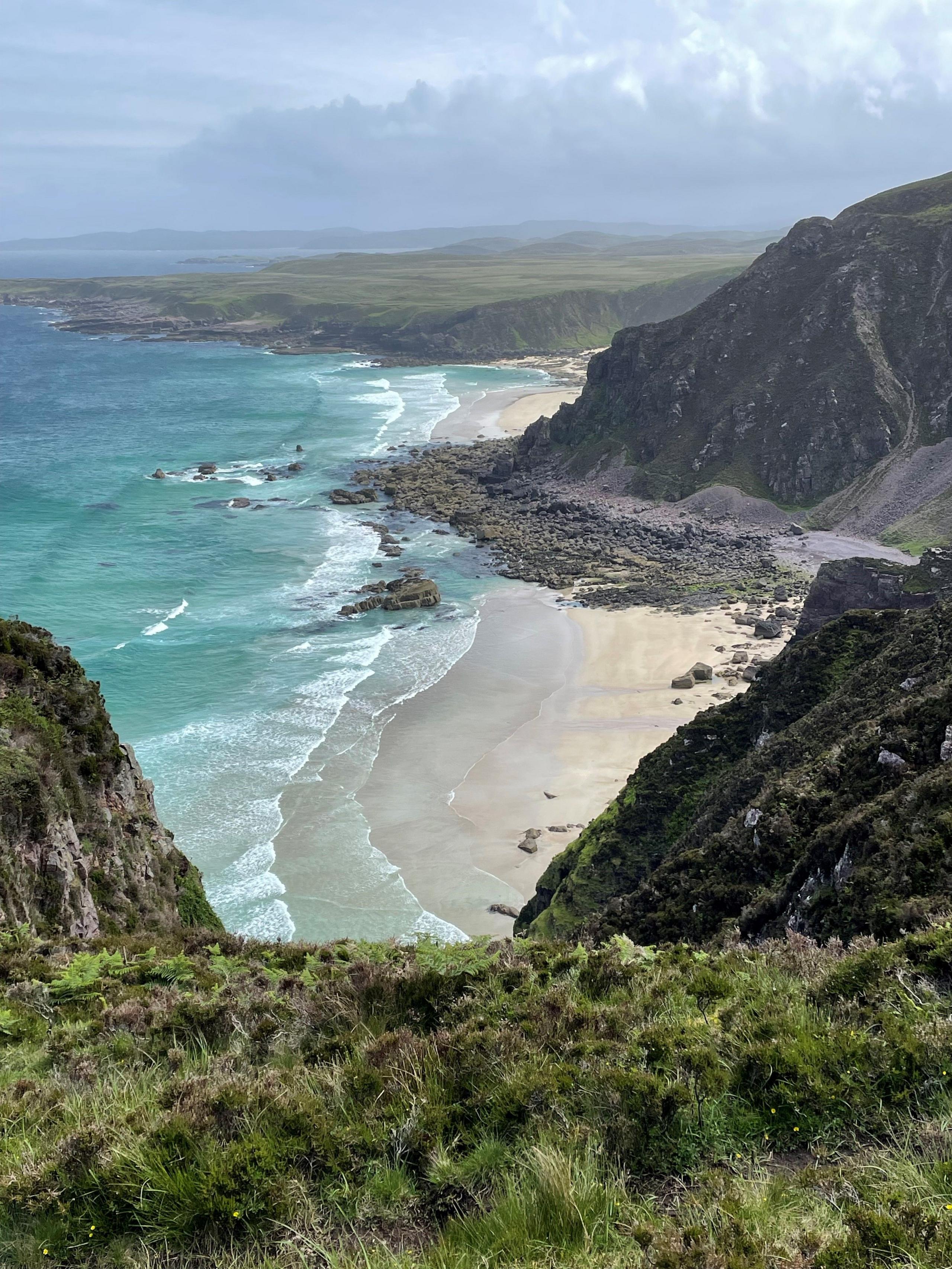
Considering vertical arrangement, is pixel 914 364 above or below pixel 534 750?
above

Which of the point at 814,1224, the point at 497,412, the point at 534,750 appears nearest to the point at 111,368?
the point at 497,412

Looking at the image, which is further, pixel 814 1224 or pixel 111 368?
pixel 111 368

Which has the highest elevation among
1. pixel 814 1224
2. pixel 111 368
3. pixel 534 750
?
pixel 111 368

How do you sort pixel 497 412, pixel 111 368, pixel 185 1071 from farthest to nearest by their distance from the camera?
pixel 111 368 → pixel 497 412 → pixel 185 1071

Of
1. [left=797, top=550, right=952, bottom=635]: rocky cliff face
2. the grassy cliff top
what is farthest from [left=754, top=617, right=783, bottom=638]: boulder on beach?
the grassy cliff top

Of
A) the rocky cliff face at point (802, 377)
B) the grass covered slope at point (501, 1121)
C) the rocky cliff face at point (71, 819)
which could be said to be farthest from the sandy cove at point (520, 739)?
the rocky cliff face at point (802, 377)

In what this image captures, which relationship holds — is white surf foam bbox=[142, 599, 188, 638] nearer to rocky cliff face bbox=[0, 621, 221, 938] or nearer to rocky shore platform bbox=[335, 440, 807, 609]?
rocky shore platform bbox=[335, 440, 807, 609]

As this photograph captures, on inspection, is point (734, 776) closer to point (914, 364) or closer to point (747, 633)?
point (747, 633)

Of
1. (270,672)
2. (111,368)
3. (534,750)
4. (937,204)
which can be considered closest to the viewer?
(534,750)
